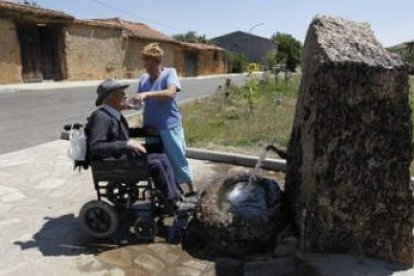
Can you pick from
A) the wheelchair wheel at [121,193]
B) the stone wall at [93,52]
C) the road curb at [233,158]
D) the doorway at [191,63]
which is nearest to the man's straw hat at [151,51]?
the wheelchair wheel at [121,193]

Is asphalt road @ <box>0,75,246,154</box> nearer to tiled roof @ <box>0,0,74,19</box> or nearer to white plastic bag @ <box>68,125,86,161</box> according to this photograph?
white plastic bag @ <box>68,125,86,161</box>

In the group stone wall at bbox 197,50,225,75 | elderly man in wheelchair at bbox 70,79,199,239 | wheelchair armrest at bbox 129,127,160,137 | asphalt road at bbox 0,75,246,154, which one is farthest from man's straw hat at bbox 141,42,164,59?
stone wall at bbox 197,50,225,75

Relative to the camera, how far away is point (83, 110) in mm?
12898

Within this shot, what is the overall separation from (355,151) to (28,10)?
23.6 meters

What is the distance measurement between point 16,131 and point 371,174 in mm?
7486

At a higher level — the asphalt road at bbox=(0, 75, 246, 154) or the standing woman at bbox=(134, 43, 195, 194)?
the standing woman at bbox=(134, 43, 195, 194)

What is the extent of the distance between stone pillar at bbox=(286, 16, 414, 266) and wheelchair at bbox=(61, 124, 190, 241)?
4.12 feet

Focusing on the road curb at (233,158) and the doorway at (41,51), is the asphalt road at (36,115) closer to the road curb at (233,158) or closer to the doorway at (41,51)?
the road curb at (233,158)

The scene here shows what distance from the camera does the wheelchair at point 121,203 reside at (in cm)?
398

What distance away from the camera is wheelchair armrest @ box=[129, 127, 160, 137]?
470 centimetres

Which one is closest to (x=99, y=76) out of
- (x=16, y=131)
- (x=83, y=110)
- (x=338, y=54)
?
(x=83, y=110)

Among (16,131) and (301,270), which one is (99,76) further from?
(301,270)

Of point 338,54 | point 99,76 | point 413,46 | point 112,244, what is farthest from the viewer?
point 413,46

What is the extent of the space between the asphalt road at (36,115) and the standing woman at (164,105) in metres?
3.86
